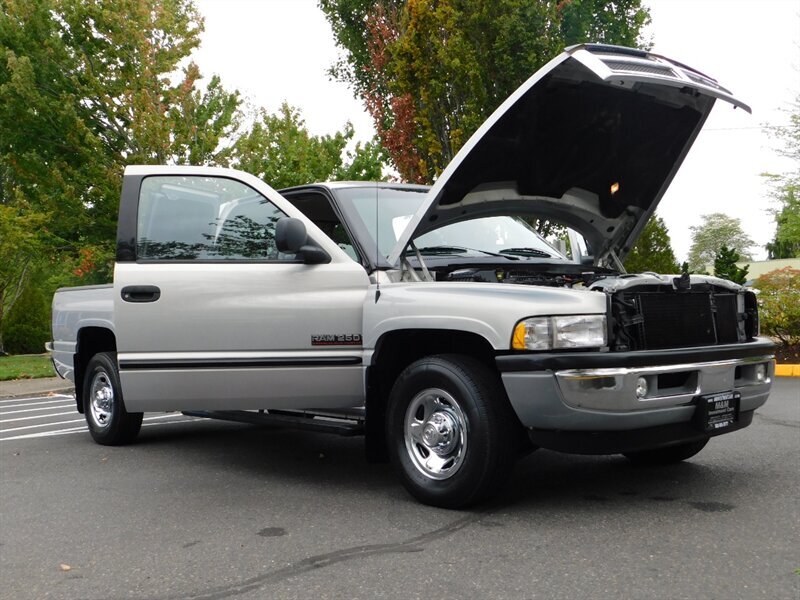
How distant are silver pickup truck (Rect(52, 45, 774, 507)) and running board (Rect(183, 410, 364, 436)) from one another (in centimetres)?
2

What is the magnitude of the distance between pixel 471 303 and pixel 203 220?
213 cm

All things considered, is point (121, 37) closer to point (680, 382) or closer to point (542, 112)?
point (542, 112)

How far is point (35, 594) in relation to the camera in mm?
3438

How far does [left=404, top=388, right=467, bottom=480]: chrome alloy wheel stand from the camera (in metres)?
4.52

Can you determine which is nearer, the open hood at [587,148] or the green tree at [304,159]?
the open hood at [587,148]

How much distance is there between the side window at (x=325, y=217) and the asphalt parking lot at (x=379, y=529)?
1.56m

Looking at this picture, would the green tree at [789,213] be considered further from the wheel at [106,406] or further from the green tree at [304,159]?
the wheel at [106,406]

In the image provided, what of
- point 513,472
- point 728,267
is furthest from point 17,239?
point 728,267

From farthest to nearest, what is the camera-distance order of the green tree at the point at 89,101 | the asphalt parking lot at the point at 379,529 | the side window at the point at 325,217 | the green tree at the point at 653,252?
1. the green tree at the point at 653,252
2. the green tree at the point at 89,101
3. the side window at the point at 325,217
4. the asphalt parking lot at the point at 379,529

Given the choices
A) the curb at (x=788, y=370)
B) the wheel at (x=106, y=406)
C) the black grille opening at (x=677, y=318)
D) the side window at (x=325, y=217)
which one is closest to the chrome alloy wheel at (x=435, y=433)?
the black grille opening at (x=677, y=318)

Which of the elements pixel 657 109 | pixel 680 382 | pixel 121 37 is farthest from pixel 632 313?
pixel 121 37

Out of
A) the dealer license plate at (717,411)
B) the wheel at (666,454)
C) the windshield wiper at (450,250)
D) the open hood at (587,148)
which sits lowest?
the wheel at (666,454)

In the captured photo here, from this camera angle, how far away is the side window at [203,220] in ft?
18.0

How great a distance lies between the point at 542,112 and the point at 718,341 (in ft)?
5.48
